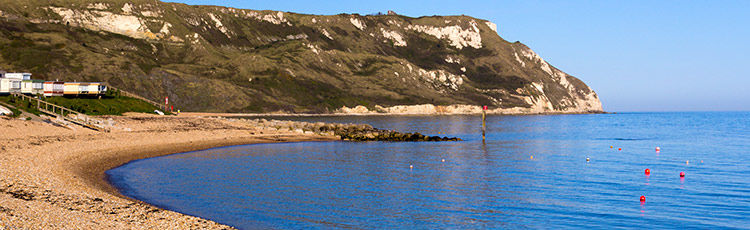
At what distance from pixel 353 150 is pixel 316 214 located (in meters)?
39.5

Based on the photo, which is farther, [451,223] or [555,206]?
[555,206]

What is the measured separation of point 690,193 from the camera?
3509 cm

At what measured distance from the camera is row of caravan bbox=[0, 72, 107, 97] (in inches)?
3472

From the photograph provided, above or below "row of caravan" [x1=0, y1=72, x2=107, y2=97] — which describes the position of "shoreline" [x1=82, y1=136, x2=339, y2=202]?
below

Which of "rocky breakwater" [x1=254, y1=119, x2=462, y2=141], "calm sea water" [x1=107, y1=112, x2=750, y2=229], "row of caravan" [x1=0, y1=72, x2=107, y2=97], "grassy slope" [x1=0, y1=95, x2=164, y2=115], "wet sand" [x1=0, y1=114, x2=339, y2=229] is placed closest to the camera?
"wet sand" [x1=0, y1=114, x2=339, y2=229]

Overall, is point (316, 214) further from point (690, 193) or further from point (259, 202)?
point (690, 193)

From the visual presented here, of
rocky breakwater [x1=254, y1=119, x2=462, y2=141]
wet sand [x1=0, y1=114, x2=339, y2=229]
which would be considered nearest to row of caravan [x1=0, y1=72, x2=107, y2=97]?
wet sand [x1=0, y1=114, x2=339, y2=229]

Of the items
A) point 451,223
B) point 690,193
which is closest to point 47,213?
point 451,223

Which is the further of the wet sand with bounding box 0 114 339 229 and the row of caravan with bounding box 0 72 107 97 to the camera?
the row of caravan with bounding box 0 72 107 97

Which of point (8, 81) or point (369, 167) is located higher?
point (8, 81)

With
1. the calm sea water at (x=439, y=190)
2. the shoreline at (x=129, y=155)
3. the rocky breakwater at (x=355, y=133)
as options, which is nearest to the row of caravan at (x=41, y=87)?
the rocky breakwater at (x=355, y=133)

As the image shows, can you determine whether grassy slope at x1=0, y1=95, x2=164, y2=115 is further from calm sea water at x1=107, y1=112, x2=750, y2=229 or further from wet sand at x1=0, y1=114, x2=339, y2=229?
calm sea water at x1=107, y1=112, x2=750, y2=229

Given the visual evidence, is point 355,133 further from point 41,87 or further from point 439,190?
point 439,190

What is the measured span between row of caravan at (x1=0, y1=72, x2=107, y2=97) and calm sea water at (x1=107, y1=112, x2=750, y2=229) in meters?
48.6
